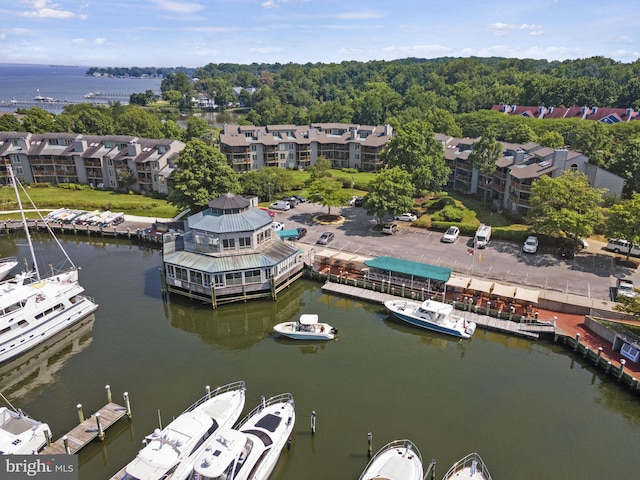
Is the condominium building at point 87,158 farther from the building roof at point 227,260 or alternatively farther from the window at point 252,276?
the window at point 252,276

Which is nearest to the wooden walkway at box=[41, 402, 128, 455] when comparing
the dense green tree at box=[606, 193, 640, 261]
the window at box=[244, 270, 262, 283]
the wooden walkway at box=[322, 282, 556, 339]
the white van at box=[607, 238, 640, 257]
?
the window at box=[244, 270, 262, 283]

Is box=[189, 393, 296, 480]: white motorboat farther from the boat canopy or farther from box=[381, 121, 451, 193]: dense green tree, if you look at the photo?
box=[381, 121, 451, 193]: dense green tree

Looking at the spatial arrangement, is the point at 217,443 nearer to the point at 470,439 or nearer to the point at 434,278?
the point at 470,439

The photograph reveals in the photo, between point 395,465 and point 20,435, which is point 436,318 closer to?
point 395,465

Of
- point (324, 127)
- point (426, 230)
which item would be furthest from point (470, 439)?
point (324, 127)

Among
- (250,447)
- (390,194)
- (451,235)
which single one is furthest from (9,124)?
(250,447)

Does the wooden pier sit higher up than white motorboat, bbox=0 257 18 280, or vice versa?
white motorboat, bbox=0 257 18 280

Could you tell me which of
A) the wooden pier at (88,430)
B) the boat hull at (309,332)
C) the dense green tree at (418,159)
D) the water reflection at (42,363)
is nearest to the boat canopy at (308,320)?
the boat hull at (309,332)
